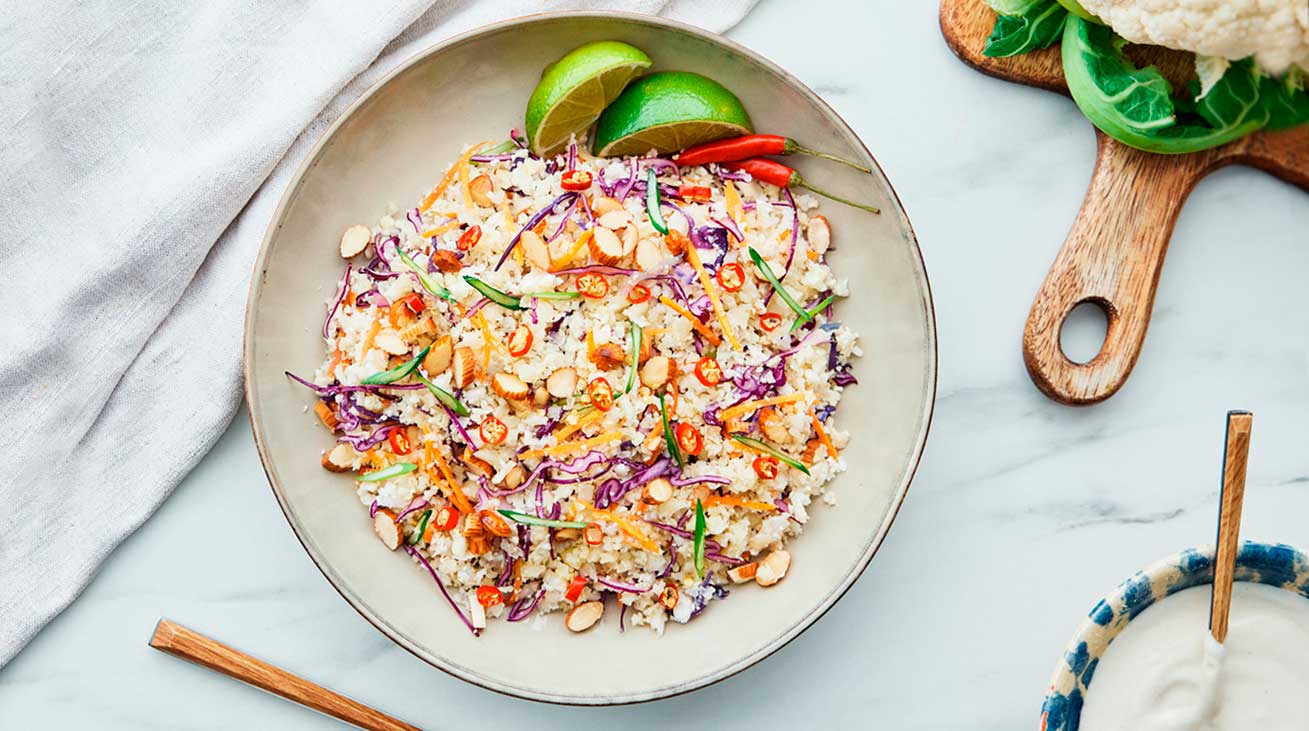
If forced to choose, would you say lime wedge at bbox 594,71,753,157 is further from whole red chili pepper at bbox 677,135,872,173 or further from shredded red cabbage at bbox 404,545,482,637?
shredded red cabbage at bbox 404,545,482,637

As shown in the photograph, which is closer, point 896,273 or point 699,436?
point 699,436

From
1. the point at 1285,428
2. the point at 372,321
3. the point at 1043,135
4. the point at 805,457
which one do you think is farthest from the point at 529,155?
the point at 1285,428

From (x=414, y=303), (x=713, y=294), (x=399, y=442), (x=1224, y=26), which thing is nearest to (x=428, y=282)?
(x=414, y=303)

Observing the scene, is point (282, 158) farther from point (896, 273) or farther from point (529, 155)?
point (896, 273)

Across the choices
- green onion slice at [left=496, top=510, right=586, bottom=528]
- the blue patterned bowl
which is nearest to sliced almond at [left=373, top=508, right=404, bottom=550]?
green onion slice at [left=496, top=510, right=586, bottom=528]

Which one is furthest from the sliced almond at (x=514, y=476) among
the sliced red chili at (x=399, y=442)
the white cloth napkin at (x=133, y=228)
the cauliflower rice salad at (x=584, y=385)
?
the white cloth napkin at (x=133, y=228)

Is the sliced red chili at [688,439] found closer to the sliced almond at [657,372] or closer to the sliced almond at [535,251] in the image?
the sliced almond at [657,372]

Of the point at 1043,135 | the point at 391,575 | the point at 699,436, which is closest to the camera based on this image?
the point at 699,436
